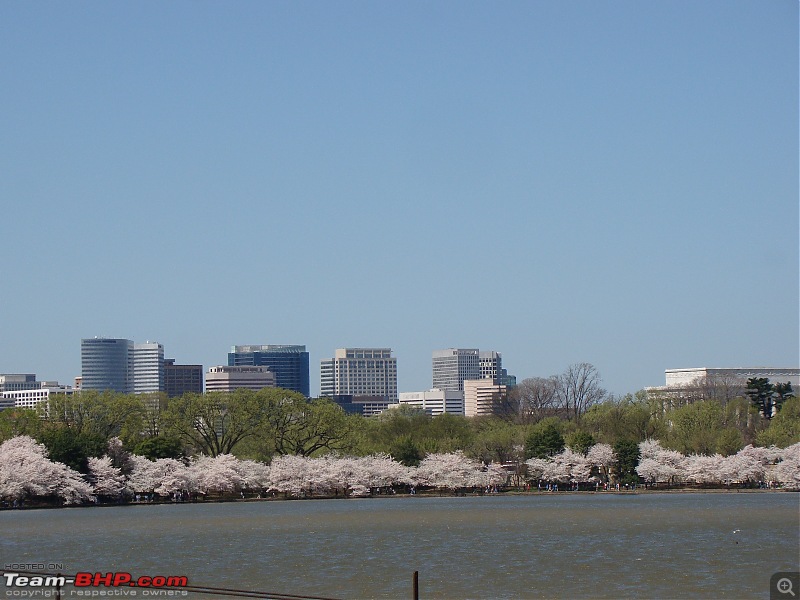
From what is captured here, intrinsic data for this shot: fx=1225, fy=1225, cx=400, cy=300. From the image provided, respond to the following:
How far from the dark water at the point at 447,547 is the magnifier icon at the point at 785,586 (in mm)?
535

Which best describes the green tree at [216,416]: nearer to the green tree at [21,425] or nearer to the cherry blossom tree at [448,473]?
the green tree at [21,425]

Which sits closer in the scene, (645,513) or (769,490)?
(645,513)

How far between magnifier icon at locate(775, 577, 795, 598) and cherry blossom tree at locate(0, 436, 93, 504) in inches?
2442

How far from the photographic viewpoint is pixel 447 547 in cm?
5434

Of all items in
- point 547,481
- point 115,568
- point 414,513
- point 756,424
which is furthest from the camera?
point 756,424

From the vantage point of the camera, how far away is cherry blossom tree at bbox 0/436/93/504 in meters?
88.6

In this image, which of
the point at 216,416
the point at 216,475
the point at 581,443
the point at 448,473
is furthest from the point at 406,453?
the point at 216,475

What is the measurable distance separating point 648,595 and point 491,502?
57762 mm

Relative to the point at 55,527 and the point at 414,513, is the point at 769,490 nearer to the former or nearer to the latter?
the point at 414,513

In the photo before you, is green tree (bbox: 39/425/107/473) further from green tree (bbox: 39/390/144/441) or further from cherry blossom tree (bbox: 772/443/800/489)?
cherry blossom tree (bbox: 772/443/800/489)

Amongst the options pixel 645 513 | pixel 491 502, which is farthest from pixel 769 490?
pixel 645 513

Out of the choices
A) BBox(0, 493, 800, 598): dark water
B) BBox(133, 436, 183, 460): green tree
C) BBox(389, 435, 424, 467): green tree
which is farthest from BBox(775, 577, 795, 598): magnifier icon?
BBox(389, 435, 424, 467): green tree

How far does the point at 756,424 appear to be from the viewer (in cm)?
12544

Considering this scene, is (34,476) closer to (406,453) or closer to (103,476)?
(103,476)
